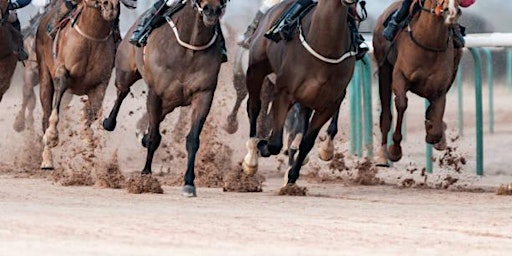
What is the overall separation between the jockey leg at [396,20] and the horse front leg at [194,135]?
2.38 m

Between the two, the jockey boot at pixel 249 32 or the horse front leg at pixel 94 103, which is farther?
the jockey boot at pixel 249 32

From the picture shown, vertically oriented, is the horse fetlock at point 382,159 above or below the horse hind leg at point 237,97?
below

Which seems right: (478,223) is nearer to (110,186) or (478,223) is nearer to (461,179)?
(110,186)

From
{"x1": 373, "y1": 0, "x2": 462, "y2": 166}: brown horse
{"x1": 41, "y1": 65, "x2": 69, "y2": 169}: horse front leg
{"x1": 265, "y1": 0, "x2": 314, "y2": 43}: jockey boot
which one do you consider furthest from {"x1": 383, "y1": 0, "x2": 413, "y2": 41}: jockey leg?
{"x1": 41, "y1": 65, "x2": 69, "y2": 169}: horse front leg

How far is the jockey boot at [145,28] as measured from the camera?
1550 centimetres

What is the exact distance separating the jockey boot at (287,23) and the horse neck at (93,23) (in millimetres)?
2574

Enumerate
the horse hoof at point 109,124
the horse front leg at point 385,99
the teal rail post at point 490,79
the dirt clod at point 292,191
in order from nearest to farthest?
the dirt clod at point 292,191 → the horse front leg at point 385,99 → the horse hoof at point 109,124 → the teal rail post at point 490,79

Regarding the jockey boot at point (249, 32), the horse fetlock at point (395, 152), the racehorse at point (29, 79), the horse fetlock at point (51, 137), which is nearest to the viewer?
the horse fetlock at point (51, 137)

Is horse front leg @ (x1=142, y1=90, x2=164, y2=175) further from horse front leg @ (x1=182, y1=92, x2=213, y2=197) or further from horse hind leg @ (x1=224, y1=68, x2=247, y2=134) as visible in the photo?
horse hind leg @ (x1=224, y1=68, x2=247, y2=134)

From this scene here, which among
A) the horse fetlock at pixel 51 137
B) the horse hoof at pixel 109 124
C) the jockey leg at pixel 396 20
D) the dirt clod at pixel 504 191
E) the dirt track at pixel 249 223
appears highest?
the jockey leg at pixel 396 20

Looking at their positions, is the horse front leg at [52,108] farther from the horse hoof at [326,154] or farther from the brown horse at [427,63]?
the brown horse at [427,63]

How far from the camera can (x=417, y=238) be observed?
36.3ft

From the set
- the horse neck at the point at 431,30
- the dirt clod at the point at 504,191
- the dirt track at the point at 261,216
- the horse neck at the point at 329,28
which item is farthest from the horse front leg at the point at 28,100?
the dirt clod at the point at 504,191

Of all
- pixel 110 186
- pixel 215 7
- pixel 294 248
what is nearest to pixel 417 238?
pixel 294 248
